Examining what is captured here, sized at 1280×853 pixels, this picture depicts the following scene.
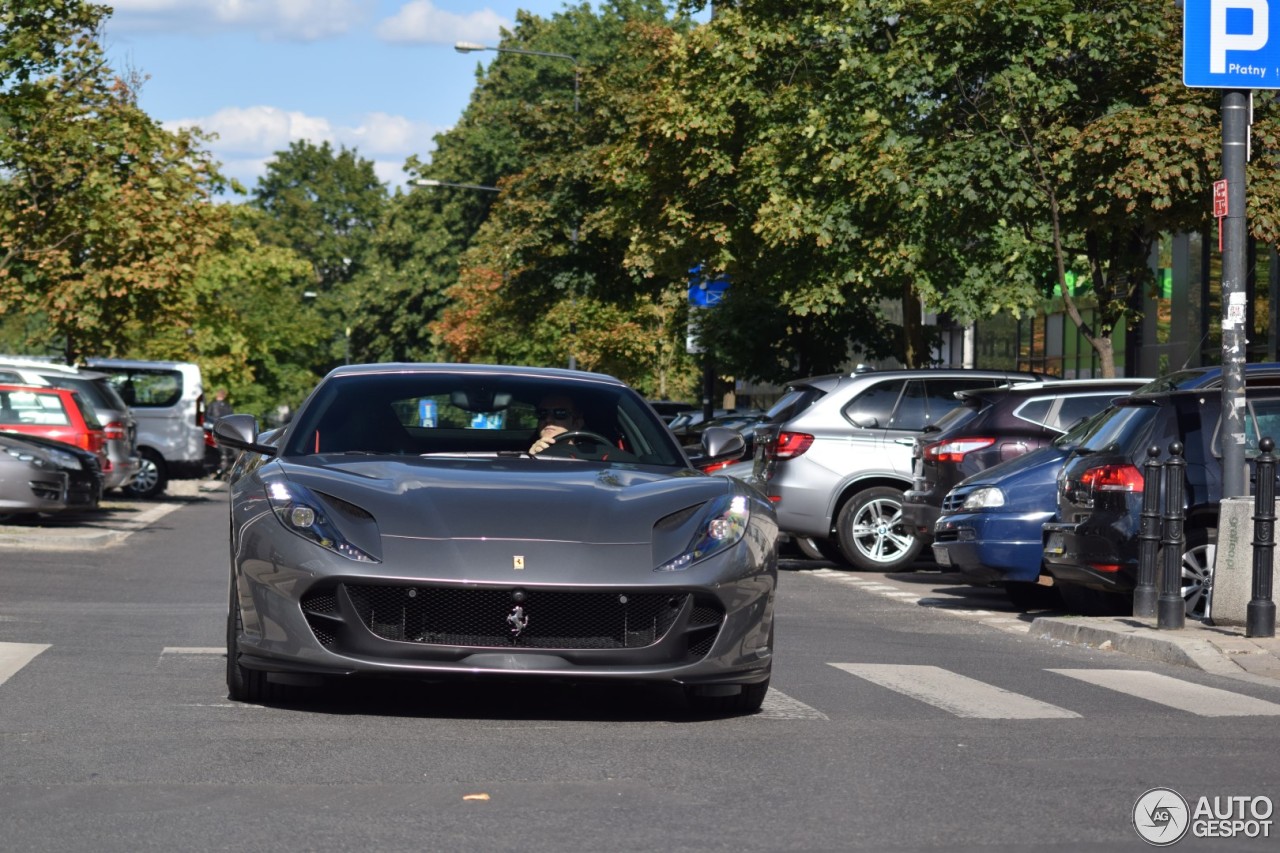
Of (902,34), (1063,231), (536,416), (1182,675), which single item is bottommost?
(1182,675)

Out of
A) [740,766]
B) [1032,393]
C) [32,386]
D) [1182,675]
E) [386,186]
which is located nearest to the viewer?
[740,766]

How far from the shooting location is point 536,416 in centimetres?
879

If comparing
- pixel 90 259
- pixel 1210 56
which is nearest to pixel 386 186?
pixel 90 259

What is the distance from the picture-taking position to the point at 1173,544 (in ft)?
39.3

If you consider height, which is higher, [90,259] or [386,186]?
[386,186]

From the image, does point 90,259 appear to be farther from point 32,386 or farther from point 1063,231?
point 1063,231

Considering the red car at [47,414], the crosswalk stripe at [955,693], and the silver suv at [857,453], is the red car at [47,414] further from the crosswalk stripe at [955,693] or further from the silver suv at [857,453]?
the crosswalk stripe at [955,693]

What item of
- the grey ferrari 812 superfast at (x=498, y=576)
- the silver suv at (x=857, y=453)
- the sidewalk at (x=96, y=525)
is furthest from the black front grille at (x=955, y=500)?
the sidewalk at (x=96, y=525)

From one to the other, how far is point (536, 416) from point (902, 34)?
15332mm

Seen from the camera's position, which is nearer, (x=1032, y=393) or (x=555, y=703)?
(x=555, y=703)

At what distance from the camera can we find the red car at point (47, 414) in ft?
84.0

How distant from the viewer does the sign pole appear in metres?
12.1

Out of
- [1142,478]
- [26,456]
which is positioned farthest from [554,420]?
[26,456]

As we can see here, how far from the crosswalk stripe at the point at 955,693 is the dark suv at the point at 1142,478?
9.28 feet
